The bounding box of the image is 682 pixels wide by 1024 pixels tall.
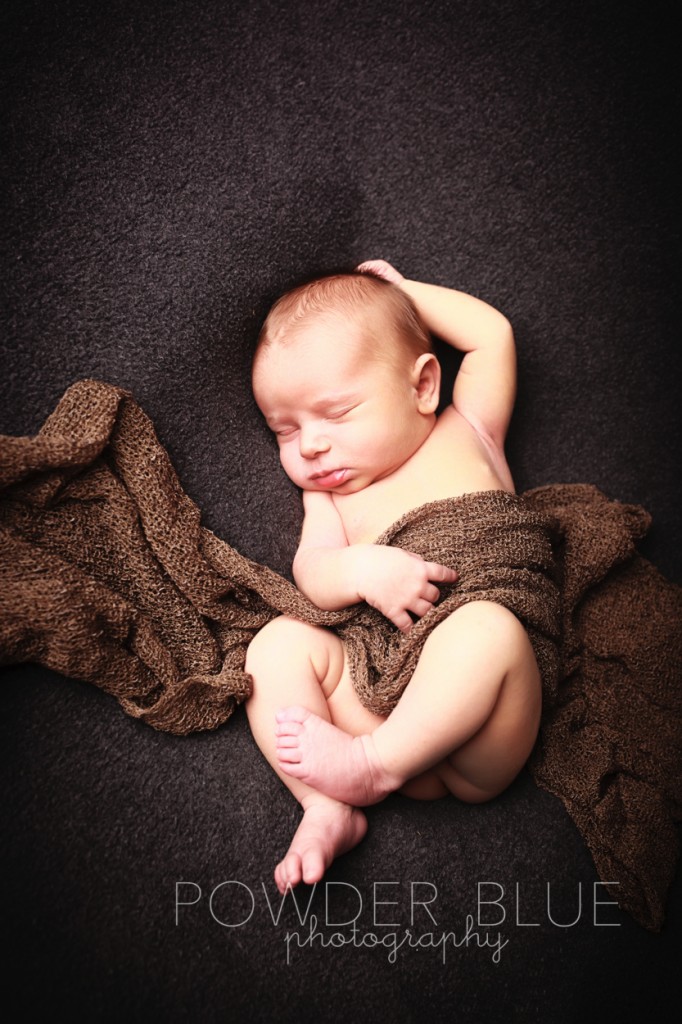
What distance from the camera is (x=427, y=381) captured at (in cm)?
134

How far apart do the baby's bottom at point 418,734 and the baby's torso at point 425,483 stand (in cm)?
23

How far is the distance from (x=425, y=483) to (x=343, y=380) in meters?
0.21

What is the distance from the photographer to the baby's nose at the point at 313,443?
1.26 meters

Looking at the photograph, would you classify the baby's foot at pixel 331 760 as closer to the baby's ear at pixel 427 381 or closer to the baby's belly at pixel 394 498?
the baby's belly at pixel 394 498

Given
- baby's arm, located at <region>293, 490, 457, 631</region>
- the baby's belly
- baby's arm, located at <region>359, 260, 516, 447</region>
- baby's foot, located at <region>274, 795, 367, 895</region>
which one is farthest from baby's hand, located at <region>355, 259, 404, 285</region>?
baby's foot, located at <region>274, 795, 367, 895</region>

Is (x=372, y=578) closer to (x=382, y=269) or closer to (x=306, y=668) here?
(x=306, y=668)

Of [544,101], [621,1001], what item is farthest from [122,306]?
[621,1001]

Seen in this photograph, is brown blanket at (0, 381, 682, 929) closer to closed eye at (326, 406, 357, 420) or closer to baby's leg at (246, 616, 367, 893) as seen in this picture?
baby's leg at (246, 616, 367, 893)

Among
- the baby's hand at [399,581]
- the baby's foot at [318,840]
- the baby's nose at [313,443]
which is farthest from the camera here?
the baby's nose at [313,443]

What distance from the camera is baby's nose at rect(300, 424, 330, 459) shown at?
1259 mm

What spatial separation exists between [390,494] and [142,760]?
56 cm

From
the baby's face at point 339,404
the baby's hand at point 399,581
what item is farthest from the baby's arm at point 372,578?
the baby's face at point 339,404

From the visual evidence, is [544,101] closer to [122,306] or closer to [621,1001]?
[122,306]

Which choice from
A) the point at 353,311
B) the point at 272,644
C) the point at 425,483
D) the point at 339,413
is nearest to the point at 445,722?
the point at 272,644
